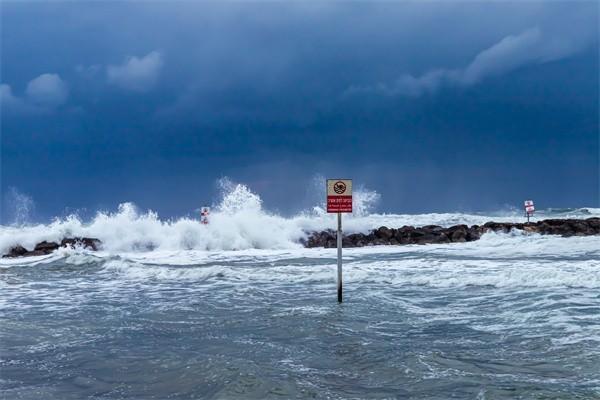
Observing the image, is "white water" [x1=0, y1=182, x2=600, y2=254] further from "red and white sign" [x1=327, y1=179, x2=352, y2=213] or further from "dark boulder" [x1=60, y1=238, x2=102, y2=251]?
"red and white sign" [x1=327, y1=179, x2=352, y2=213]

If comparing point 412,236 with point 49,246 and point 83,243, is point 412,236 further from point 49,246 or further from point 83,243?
point 49,246

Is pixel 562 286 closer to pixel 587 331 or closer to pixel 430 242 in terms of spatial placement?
pixel 587 331

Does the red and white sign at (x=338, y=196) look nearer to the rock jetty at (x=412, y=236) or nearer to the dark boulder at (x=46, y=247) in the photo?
the rock jetty at (x=412, y=236)

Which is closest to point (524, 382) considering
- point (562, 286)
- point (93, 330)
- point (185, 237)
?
point (93, 330)

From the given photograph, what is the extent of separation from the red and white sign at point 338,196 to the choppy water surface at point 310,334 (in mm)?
1785

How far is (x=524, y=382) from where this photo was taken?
220 inches

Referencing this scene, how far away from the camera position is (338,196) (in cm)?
1130

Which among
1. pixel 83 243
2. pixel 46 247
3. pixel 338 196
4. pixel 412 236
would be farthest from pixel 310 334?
pixel 83 243

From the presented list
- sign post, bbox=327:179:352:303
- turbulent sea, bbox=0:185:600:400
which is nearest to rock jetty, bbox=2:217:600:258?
turbulent sea, bbox=0:185:600:400

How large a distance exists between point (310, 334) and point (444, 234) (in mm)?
20581

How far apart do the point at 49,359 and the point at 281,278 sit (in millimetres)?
8459

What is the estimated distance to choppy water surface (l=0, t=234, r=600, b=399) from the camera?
225 inches

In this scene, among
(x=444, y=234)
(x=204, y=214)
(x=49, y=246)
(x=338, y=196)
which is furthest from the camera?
(x=204, y=214)

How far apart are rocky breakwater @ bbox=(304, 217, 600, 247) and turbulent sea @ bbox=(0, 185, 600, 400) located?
8.24 meters
